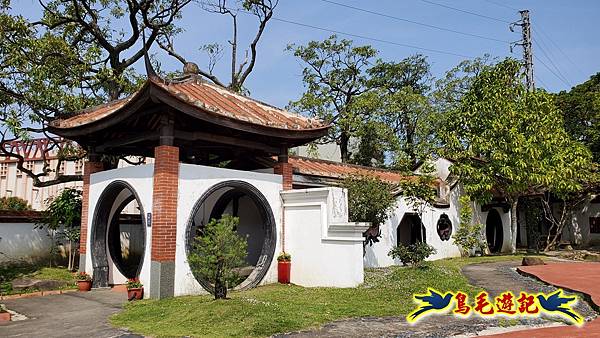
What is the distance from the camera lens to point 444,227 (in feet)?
56.1

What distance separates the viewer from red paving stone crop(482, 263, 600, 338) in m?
6.19

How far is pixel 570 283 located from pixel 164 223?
843 cm

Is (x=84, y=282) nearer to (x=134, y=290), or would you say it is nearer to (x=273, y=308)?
(x=134, y=290)

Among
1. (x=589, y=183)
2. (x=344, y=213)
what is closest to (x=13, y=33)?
(x=344, y=213)

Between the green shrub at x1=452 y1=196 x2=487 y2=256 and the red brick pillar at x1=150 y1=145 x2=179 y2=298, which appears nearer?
the red brick pillar at x1=150 y1=145 x2=179 y2=298

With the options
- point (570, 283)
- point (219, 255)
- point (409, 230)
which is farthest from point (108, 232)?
point (570, 283)

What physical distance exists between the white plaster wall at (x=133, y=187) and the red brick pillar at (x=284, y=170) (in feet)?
10.3

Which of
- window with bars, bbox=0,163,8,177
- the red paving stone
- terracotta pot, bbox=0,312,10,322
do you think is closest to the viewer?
the red paving stone

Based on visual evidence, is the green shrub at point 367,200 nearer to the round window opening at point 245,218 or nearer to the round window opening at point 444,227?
the round window opening at point 245,218

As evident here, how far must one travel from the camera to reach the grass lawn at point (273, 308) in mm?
6309

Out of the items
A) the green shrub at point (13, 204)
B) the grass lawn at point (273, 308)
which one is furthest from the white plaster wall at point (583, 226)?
the green shrub at point (13, 204)

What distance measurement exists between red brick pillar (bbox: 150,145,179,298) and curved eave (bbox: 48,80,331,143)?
2.82 feet

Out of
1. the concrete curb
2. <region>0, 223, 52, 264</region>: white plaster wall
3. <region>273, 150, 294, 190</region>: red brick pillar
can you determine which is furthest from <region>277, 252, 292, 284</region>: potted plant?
<region>0, 223, 52, 264</region>: white plaster wall

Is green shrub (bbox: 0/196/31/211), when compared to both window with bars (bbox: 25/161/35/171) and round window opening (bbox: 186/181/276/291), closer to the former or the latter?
window with bars (bbox: 25/161/35/171)
